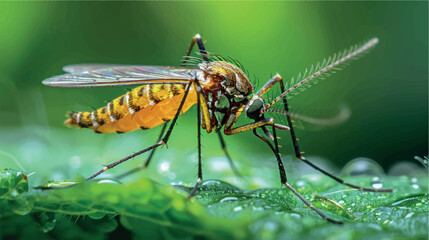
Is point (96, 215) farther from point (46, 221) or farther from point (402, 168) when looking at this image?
point (402, 168)

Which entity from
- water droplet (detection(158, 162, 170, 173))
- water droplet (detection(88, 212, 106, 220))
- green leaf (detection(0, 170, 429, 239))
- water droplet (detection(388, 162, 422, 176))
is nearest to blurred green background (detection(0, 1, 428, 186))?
water droplet (detection(388, 162, 422, 176))

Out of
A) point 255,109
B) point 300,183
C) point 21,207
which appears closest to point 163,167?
point 255,109

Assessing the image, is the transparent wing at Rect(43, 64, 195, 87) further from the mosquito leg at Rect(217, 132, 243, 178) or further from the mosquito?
the mosquito leg at Rect(217, 132, 243, 178)

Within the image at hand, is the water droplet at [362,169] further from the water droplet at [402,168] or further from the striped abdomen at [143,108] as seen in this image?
the striped abdomen at [143,108]

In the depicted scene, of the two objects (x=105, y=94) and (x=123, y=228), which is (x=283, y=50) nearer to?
(x=105, y=94)

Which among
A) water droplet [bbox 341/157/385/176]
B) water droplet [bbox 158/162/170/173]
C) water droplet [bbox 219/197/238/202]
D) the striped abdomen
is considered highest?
the striped abdomen

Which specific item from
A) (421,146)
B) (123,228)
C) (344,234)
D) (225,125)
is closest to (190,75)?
(225,125)
